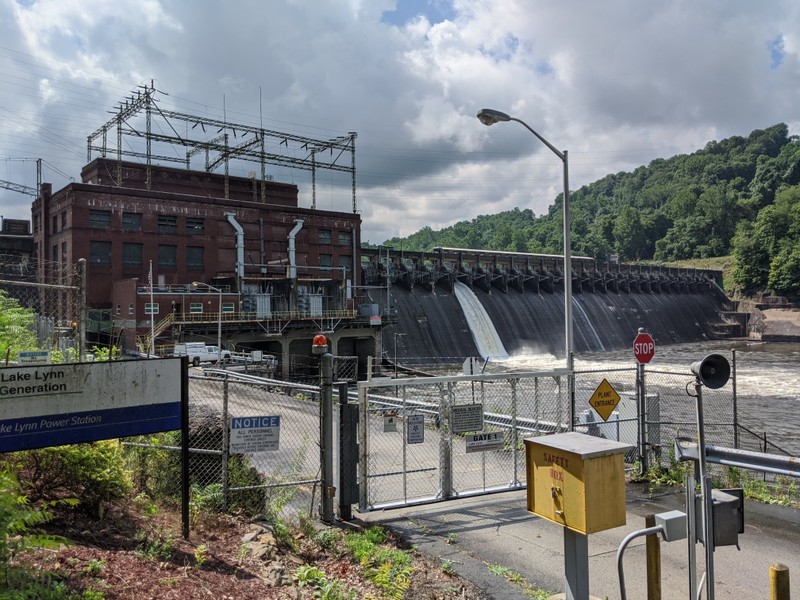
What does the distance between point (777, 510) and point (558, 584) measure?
4231 mm

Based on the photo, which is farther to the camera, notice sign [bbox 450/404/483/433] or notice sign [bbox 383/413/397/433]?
notice sign [bbox 383/413/397/433]

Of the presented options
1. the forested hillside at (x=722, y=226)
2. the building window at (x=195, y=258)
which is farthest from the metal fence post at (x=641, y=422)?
the forested hillside at (x=722, y=226)

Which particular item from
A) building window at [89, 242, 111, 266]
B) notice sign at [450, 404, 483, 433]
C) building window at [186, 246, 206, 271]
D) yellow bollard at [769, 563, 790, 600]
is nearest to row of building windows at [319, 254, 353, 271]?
building window at [186, 246, 206, 271]

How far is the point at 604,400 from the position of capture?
33.9 ft

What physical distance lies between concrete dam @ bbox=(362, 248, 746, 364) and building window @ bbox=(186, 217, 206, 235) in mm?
16743

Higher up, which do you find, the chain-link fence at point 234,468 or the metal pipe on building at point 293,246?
the metal pipe on building at point 293,246

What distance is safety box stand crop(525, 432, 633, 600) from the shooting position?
4.23 metres

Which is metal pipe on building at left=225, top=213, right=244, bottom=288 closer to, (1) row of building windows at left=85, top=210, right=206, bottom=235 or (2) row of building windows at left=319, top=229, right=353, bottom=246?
(1) row of building windows at left=85, top=210, right=206, bottom=235

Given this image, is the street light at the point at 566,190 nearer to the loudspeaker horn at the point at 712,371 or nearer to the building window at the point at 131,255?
the loudspeaker horn at the point at 712,371

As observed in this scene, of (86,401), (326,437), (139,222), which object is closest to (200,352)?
(139,222)

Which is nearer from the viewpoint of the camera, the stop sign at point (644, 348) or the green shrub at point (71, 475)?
the green shrub at point (71, 475)

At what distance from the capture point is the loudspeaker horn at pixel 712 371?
4.59m

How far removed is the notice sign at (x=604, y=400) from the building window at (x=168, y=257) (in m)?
43.0

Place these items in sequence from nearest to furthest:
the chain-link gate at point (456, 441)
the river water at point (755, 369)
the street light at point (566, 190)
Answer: the chain-link gate at point (456, 441)
the street light at point (566, 190)
the river water at point (755, 369)
